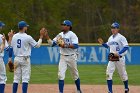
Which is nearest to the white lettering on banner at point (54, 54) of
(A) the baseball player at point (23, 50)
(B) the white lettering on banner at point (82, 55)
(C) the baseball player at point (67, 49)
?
(B) the white lettering on banner at point (82, 55)

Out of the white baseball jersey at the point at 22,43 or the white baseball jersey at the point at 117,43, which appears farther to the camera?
the white baseball jersey at the point at 117,43

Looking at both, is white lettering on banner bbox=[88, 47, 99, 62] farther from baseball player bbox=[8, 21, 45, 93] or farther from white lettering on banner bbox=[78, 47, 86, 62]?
baseball player bbox=[8, 21, 45, 93]

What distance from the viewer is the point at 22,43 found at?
1353cm

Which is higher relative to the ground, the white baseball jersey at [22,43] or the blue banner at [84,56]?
the white baseball jersey at [22,43]

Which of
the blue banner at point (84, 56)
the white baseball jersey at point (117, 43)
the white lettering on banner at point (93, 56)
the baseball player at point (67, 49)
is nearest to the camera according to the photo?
the baseball player at point (67, 49)

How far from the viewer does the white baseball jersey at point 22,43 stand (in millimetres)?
13539

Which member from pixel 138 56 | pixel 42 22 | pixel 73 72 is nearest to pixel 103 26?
pixel 42 22

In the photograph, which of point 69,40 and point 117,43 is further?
point 117,43

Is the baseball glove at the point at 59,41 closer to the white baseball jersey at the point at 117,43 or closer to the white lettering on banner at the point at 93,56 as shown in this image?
the white baseball jersey at the point at 117,43

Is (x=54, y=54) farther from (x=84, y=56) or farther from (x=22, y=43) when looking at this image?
(x=22, y=43)

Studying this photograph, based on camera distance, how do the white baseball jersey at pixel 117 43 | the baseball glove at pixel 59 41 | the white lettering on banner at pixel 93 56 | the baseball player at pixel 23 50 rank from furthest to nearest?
the white lettering on banner at pixel 93 56, the white baseball jersey at pixel 117 43, the baseball glove at pixel 59 41, the baseball player at pixel 23 50

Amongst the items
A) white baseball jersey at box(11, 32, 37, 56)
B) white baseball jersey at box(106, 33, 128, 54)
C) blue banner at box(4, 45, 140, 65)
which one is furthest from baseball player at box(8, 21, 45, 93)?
blue banner at box(4, 45, 140, 65)

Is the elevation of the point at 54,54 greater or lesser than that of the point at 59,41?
lesser

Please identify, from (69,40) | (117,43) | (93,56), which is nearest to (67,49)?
(69,40)
